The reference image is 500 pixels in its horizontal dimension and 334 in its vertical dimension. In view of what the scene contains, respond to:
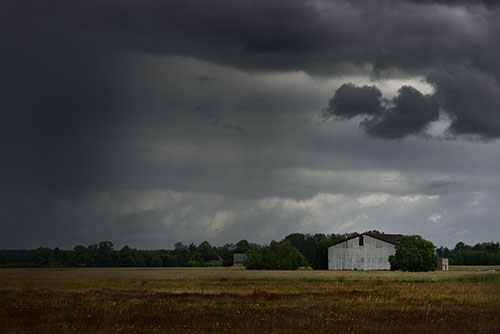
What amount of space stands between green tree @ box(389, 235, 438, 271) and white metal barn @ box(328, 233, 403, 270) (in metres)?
16.0

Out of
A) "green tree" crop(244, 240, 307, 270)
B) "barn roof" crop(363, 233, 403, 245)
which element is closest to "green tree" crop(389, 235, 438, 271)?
"barn roof" crop(363, 233, 403, 245)

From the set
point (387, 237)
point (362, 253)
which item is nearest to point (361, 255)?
point (362, 253)

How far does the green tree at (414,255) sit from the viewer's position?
4764 inches

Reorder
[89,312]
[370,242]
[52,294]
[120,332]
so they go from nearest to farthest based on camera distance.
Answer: [120,332] → [89,312] → [52,294] → [370,242]

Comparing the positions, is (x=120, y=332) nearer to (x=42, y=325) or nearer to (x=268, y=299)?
(x=42, y=325)

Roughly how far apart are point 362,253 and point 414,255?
22.9m

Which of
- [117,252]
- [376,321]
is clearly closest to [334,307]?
[376,321]

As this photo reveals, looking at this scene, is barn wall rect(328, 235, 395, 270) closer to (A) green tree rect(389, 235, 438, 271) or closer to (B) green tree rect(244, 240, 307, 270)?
(B) green tree rect(244, 240, 307, 270)

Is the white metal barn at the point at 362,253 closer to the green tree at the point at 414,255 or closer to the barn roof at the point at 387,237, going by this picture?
the barn roof at the point at 387,237

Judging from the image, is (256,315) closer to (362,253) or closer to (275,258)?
(275,258)

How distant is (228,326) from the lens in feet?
85.3

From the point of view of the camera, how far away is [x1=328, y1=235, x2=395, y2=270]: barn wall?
140 meters

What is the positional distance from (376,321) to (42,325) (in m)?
15.8

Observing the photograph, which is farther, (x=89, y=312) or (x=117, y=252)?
(x=117, y=252)
